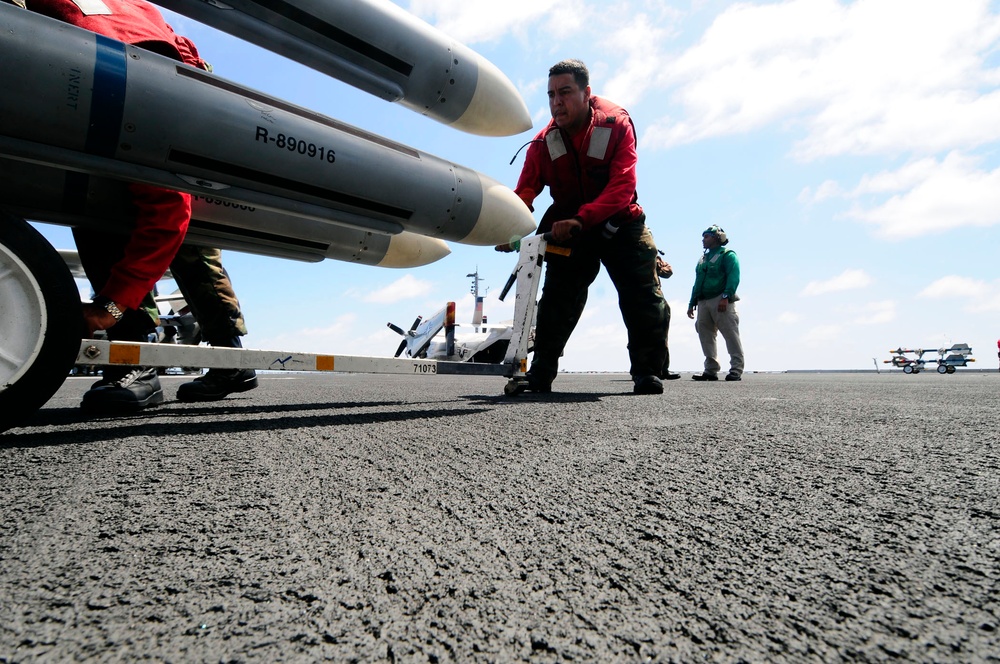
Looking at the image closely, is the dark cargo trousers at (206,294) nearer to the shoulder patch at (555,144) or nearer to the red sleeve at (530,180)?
the red sleeve at (530,180)

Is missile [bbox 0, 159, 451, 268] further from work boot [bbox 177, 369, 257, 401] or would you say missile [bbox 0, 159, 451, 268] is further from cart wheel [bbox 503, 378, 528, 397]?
cart wheel [bbox 503, 378, 528, 397]

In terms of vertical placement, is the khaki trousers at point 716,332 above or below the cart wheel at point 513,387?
above

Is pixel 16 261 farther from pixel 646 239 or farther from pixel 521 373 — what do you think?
pixel 646 239

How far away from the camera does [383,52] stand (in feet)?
8.62

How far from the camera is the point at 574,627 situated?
47 cm

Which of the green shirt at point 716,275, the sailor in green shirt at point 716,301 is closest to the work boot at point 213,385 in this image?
the sailor in green shirt at point 716,301

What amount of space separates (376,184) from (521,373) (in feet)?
4.11

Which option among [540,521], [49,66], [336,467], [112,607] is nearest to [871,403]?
[540,521]

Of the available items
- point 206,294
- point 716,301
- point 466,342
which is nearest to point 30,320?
point 206,294

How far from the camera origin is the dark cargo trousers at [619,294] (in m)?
2.95

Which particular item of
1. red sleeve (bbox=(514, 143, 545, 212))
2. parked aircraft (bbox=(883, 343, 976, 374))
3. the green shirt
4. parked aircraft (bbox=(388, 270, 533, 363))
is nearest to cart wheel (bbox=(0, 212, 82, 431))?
red sleeve (bbox=(514, 143, 545, 212))

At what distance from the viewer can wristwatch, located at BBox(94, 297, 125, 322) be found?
163 cm

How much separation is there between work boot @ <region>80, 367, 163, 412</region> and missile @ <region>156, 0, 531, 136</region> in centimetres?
163

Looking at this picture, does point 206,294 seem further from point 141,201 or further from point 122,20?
point 122,20
